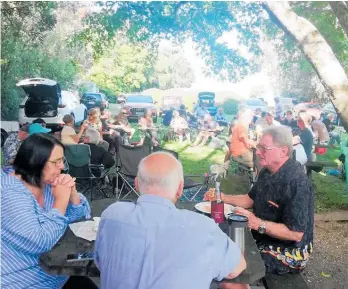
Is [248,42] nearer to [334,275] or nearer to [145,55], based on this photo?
[145,55]

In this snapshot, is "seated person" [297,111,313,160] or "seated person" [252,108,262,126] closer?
"seated person" [297,111,313,160]

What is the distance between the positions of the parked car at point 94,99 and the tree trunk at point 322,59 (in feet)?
11.4

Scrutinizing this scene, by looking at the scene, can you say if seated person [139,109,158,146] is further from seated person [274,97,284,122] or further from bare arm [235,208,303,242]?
bare arm [235,208,303,242]

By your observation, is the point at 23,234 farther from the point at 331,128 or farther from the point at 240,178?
the point at 331,128

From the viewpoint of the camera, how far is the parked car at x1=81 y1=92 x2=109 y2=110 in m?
7.31

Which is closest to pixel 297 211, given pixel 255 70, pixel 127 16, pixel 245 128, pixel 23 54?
pixel 245 128

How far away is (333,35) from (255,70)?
137 centimetres

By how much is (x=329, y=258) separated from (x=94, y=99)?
485cm

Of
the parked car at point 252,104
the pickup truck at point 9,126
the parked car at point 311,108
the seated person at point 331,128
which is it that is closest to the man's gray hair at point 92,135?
the parked car at point 252,104

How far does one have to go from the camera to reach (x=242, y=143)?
6406mm

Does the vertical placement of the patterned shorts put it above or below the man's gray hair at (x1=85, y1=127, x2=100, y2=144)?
below

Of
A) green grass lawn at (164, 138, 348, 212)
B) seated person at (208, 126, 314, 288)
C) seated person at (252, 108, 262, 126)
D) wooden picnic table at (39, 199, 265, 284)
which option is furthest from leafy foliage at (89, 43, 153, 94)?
wooden picnic table at (39, 199, 265, 284)

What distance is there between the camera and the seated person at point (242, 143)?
20.7 feet

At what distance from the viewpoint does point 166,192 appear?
1.47 metres
